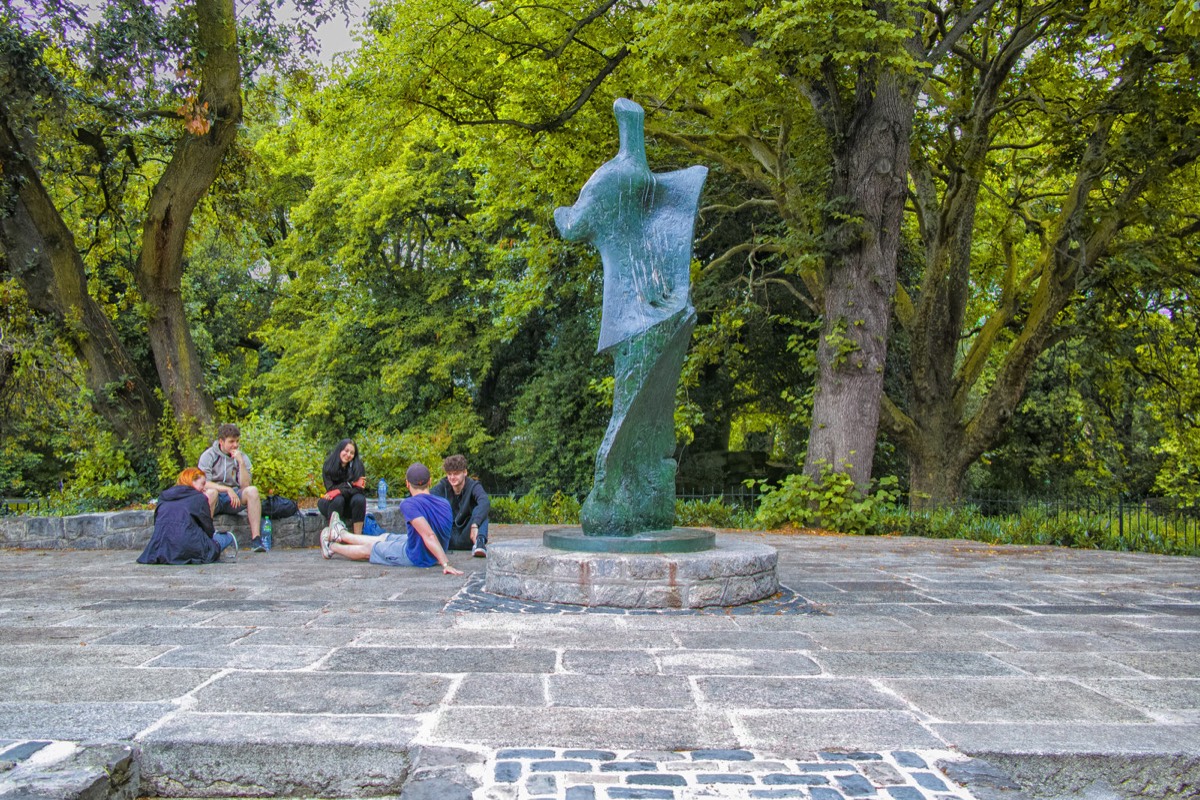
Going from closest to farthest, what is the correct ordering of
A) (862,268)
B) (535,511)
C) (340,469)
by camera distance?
(340,469) < (862,268) < (535,511)

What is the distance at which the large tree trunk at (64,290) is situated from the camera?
11891 millimetres

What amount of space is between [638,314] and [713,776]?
430 cm

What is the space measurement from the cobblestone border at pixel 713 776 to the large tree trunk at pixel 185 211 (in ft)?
35.3

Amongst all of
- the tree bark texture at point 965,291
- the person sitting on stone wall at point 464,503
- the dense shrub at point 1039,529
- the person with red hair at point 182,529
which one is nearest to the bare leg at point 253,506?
the person with red hair at point 182,529

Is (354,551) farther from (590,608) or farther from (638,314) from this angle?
(638,314)

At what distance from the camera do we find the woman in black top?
9.77 m

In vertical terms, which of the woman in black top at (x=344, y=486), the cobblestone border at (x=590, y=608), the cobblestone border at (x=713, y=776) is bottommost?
the cobblestone border at (x=713, y=776)

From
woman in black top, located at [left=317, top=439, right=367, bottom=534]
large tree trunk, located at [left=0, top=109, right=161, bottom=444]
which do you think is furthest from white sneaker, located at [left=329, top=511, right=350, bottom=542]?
large tree trunk, located at [left=0, top=109, right=161, bottom=444]

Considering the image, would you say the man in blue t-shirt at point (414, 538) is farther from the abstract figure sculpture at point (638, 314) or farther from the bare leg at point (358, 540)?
the abstract figure sculpture at point (638, 314)

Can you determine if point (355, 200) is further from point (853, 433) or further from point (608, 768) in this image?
point (608, 768)

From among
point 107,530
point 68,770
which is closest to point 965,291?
point 107,530

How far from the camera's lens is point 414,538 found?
8.29 metres

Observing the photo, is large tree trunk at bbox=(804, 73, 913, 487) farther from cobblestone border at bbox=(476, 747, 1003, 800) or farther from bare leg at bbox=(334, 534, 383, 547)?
cobblestone border at bbox=(476, 747, 1003, 800)

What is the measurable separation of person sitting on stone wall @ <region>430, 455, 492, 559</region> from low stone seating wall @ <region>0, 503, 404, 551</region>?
264 centimetres
